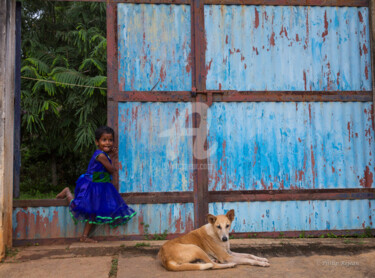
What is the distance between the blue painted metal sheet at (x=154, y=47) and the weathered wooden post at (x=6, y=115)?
53.6 inches

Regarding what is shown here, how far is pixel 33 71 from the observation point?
8125mm

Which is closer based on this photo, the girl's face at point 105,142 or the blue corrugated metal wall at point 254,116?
the girl's face at point 105,142

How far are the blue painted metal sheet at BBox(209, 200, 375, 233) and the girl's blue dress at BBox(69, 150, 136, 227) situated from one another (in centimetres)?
126

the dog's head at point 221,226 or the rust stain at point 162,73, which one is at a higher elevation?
the rust stain at point 162,73

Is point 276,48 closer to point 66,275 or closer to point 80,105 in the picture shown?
point 66,275

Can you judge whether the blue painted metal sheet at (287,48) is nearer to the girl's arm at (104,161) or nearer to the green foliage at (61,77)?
the girl's arm at (104,161)

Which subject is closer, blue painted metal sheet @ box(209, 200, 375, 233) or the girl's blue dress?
the girl's blue dress

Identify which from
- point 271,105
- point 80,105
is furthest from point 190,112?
point 80,105

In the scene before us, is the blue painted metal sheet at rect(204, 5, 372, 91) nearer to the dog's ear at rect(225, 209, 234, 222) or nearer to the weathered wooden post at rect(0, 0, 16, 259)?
the dog's ear at rect(225, 209, 234, 222)

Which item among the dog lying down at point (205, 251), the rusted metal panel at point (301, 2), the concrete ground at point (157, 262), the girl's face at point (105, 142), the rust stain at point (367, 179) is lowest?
the concrete ground at point (157, 262)

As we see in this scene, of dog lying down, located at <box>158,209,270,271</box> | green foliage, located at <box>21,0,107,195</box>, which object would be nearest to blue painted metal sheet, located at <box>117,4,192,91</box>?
dog lying down, located at <box>158,209,270,271</box>

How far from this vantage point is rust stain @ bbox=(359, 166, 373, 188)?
15.9ft

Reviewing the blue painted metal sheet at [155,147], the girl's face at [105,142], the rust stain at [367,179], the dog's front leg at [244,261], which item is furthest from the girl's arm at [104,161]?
the rust stain at [367,179]

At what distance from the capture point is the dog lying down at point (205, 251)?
3.42 meters
